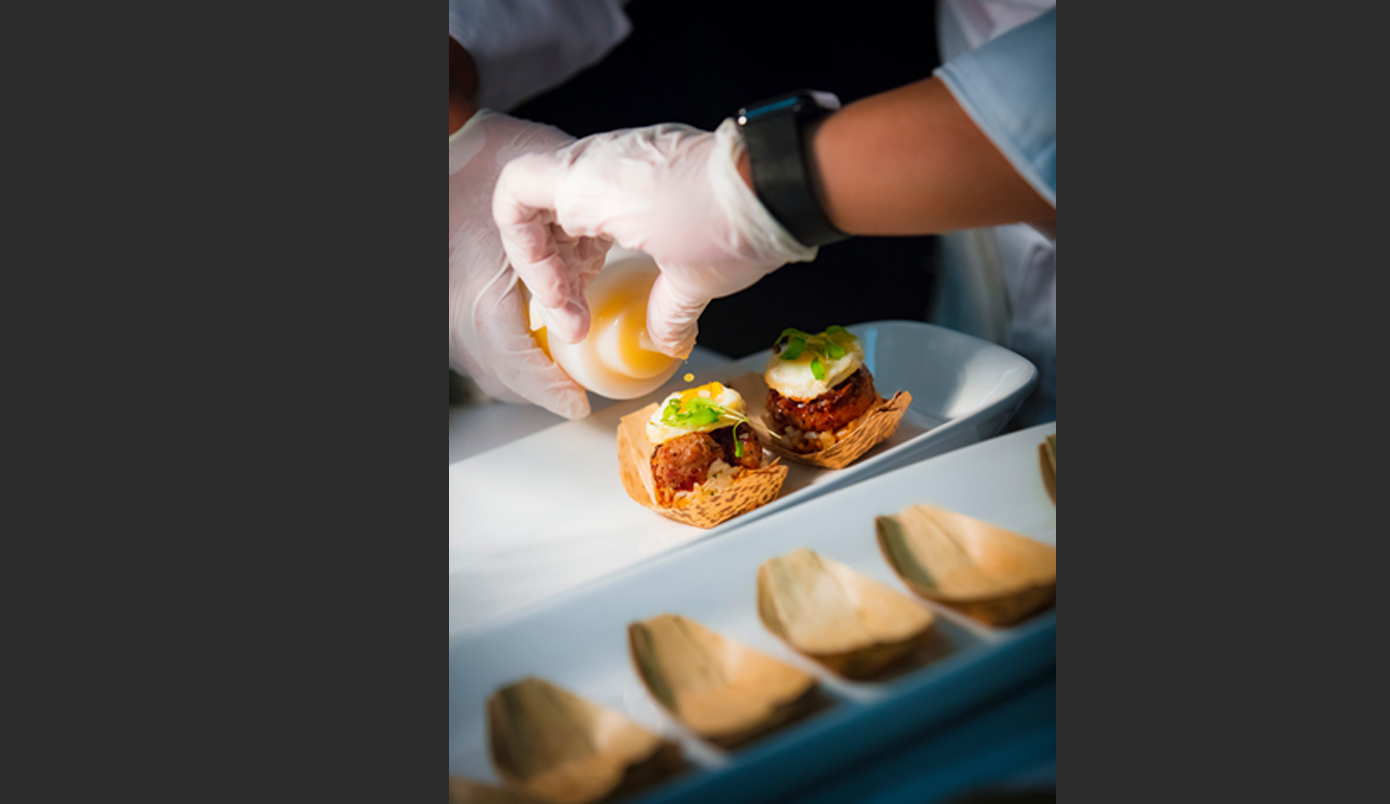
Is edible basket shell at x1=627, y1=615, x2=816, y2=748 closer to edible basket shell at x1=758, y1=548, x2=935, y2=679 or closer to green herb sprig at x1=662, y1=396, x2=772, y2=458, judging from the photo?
edible basket shell at x1=758, y1=548, x2=935, y2=679

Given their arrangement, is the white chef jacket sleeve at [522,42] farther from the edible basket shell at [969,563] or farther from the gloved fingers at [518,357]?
the edible basket shell at [969,563]

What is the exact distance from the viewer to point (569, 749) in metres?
1.00

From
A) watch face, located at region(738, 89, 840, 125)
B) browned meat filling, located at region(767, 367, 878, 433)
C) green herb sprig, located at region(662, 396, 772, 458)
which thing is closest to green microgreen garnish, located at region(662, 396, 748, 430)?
green herb sprig, located at region(662, 396, 772, 458)

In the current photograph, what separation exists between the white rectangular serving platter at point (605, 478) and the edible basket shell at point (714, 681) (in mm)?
172

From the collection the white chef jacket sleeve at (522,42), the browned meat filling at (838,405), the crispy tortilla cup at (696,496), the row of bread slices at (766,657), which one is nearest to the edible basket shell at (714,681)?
the row of bread slices at (766,657)

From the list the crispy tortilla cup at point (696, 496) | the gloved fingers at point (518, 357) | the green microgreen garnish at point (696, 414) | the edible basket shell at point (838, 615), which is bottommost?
the crispy tortilla cup at point (696, 496)

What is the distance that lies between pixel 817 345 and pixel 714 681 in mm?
601

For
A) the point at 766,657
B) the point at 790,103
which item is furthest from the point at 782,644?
the point at 790,103

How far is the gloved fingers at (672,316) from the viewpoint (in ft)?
4.13

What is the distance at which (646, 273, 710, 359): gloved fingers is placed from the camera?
4.13ft

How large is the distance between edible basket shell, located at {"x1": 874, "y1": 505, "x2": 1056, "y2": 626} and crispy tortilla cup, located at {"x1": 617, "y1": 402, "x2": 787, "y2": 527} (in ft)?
0.91

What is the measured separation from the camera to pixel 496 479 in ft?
5.16

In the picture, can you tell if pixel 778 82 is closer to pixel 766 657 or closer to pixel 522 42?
pixel 522 42

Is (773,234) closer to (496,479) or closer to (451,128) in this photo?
(451,128)
